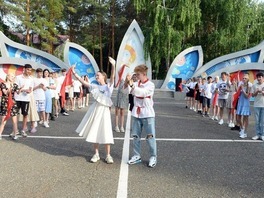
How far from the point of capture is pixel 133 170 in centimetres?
536

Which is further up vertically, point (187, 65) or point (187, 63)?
point (187, 63)

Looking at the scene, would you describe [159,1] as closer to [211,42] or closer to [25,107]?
[211,42]

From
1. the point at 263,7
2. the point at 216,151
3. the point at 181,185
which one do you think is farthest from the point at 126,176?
the point at 263,7

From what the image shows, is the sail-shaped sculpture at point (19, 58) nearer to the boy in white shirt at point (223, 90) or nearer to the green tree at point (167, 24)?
the green tree at point (167, 24)

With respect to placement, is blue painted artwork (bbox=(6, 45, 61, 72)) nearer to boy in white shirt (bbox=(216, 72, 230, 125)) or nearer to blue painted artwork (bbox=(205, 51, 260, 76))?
blue painted artwork (bbox=(205, 51, 260, 76))

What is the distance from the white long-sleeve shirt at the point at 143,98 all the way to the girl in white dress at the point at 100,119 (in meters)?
0.55

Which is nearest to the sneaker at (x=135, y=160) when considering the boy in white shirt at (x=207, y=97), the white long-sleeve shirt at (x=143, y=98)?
the white long-sleeve shirt at (x=143, y=98)

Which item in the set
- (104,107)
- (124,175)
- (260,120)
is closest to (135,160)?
(124,175)

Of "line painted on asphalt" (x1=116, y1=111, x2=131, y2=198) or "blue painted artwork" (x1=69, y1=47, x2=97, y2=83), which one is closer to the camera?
"line painted on asphalt" (x1=116, y1=111, x2=131, y2=198)

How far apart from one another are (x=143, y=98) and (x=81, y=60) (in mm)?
23069

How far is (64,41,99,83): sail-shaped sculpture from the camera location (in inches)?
1085

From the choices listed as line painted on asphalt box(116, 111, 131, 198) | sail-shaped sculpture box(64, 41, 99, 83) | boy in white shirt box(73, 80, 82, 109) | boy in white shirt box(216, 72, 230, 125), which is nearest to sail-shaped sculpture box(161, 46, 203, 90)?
sail-shaped sculpture box(64, 41, 99, 83)

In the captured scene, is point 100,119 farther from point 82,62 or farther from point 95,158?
point 82,62

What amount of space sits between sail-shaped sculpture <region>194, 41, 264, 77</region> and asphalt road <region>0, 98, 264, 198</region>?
17.9m
